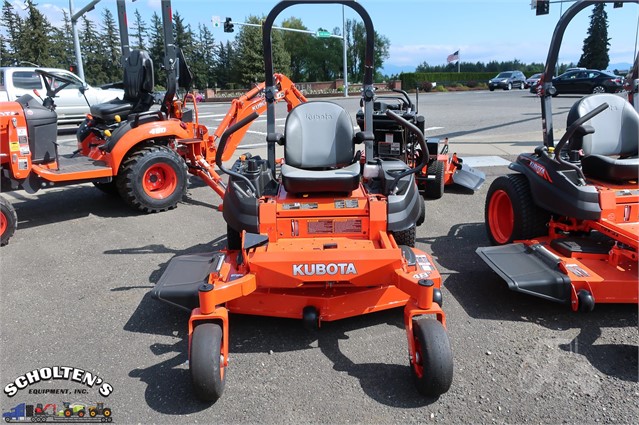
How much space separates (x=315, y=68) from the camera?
217ft

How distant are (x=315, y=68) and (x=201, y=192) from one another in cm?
6121

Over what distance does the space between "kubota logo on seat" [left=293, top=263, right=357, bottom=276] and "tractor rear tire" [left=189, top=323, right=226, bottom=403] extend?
657mm

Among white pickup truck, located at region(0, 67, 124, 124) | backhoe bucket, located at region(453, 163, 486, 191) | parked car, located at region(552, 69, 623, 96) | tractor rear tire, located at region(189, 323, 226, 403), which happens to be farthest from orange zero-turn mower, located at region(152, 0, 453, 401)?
parked car, located at region(552, 69, 623, 96)

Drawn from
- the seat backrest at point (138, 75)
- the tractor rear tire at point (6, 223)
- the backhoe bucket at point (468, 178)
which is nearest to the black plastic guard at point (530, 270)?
the backhoe bucket at point (468, 178)

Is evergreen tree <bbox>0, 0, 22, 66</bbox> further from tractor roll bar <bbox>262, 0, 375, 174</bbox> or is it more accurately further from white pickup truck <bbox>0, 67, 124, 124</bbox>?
tractor roll bar <bbox>262, 0, 375, 174</bbox>

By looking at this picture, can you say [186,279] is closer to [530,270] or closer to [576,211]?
[530,270]

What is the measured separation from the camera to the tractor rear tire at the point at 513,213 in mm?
4473

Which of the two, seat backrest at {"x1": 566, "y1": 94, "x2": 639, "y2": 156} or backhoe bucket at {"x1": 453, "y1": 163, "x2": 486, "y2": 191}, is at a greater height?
seat backrest at {"x1": 566, "y1": 94, "x2": 639, "y2": 156}

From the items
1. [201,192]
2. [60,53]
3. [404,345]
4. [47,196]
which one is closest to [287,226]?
[404,345]

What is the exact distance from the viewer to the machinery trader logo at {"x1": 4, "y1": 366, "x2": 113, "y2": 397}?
3.00m

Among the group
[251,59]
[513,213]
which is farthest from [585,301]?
[251,59]

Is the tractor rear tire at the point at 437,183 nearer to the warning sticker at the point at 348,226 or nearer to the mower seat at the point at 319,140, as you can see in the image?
the mower seat at the point at 319,140

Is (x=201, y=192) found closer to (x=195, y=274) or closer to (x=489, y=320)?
(x=195, y=274)

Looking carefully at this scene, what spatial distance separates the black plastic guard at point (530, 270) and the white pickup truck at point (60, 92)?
11.0m
